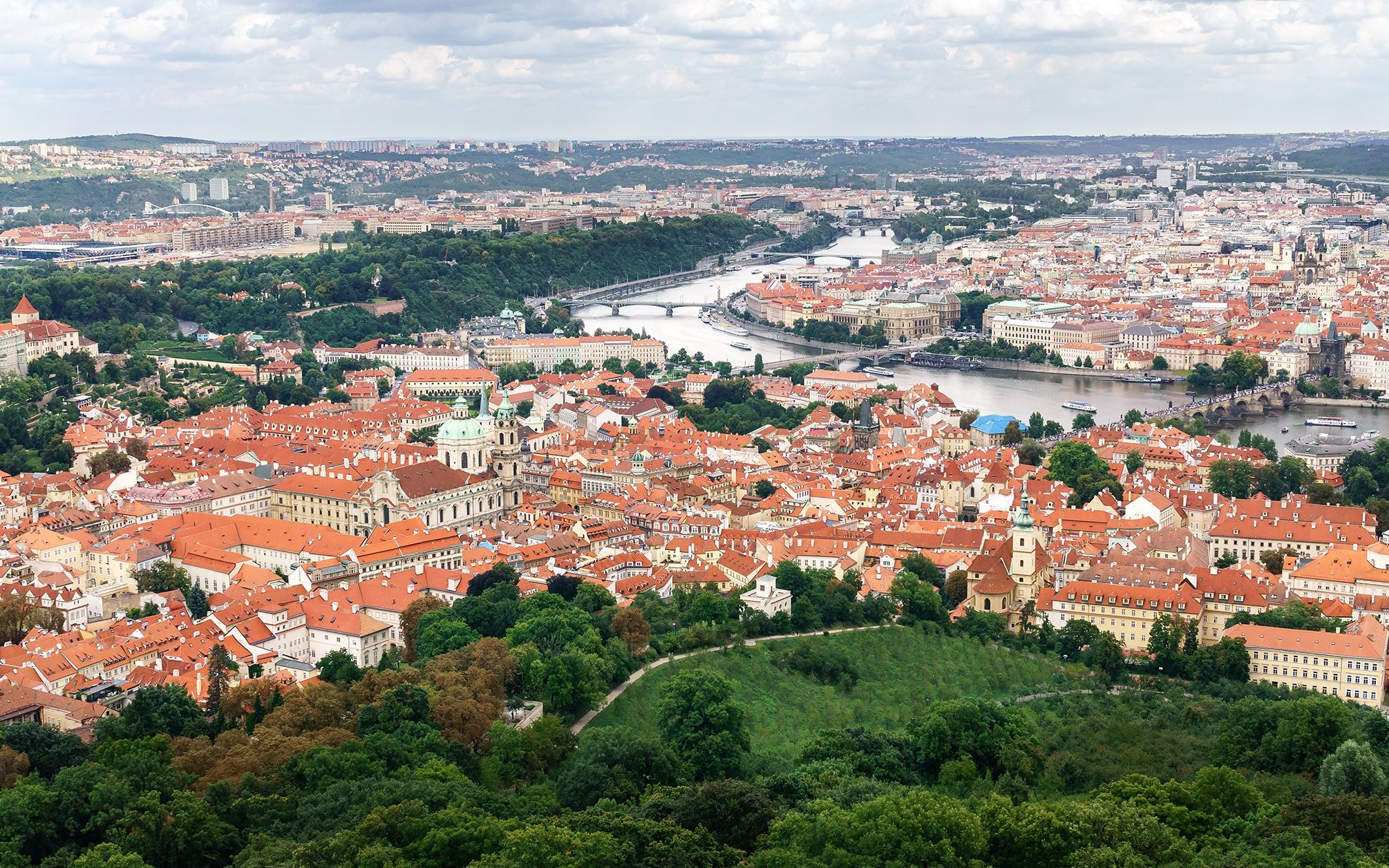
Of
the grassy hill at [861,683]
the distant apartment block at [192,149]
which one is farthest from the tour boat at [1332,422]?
the distant apartment block at [192,149]

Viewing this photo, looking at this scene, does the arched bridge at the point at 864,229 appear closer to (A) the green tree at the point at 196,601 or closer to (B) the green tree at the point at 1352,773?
(A) the green tree at the point at 196,601

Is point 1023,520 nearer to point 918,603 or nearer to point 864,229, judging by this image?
point 918,603

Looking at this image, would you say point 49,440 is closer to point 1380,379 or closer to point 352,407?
point 352,407

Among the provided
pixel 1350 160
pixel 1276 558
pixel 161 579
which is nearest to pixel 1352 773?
pixel 1276 558

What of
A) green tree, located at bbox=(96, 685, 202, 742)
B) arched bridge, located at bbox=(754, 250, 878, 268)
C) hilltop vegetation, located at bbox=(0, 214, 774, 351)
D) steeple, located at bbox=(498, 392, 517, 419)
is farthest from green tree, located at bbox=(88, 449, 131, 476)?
arched bridge, located at bbox=(754, 250, 878, 268)

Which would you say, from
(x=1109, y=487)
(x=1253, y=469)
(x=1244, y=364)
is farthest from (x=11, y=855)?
(x=1244, y=364)

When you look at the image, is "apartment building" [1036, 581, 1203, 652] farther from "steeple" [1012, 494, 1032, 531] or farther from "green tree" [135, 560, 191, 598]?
"green tree" [135, 560, 191, 598]
